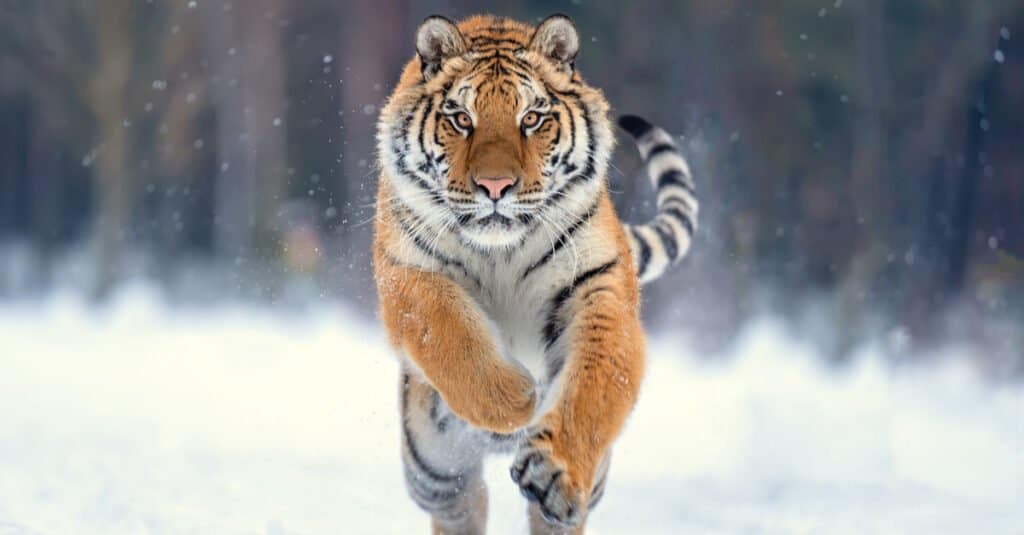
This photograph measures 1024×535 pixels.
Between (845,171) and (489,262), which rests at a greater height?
(845,171)

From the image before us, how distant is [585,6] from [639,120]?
6.23 meters

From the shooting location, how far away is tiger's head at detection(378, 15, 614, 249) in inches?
113

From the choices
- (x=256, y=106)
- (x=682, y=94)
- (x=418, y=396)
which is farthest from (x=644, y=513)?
(x=256, y=106)

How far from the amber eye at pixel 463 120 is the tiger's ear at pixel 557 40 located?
28 cm

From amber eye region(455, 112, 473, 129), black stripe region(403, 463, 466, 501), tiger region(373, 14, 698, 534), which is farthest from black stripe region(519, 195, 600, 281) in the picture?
black stripe region(403, 463, 466, 501)

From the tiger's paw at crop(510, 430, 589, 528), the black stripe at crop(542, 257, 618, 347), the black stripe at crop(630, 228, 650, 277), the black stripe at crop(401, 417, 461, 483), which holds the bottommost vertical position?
the tiger's paw at crop(510, 430, 589, 528)

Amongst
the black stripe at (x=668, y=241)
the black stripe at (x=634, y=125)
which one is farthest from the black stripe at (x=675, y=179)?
the black stripe at (x=668, y=241)

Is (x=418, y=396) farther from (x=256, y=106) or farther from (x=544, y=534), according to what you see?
(x=256, y=106)

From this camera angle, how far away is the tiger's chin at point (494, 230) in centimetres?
287

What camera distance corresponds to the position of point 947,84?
→ 9734mm

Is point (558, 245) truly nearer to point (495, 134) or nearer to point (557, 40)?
point (495, 134)

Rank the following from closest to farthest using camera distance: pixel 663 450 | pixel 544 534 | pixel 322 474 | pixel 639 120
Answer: pixel 544 534 → pixel 639 120 → pixel 322 474 → pixel 663 450

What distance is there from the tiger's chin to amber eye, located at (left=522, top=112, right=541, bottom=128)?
0.25 meters

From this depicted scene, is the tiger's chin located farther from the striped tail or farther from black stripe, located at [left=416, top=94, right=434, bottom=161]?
the striped tail
